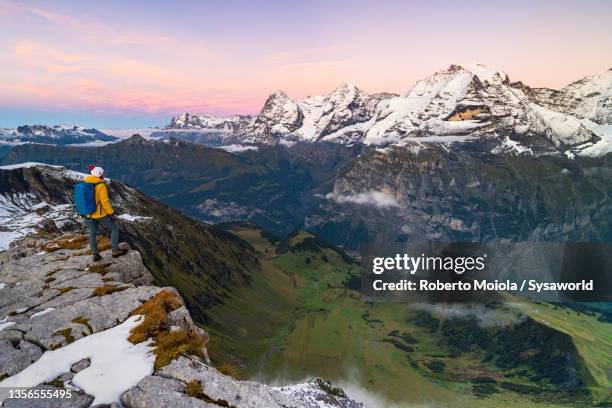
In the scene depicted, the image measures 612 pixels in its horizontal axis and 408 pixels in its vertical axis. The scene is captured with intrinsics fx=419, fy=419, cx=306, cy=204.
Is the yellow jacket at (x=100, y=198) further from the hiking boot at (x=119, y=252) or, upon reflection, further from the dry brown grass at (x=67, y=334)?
the dry brown grass at (x=67, y=334)

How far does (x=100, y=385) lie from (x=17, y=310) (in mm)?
16931

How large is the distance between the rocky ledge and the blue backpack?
22.2 feet

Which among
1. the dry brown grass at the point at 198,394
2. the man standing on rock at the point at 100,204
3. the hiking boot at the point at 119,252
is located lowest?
the hiking boot at the point at 119,252

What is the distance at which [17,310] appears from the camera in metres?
34.0

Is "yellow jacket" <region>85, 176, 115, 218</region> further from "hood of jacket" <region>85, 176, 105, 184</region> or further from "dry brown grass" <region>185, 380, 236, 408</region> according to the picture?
"dry brown grass" <region>185, 380, 236, 408</region>

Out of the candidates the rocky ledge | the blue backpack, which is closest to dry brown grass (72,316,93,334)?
the rocky ledge

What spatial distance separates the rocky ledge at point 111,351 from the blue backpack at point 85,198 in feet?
22.2

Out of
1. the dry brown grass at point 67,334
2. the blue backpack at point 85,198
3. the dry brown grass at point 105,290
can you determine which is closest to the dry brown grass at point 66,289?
the dry brown grass at point 105,290

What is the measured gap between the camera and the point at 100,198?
37312mm

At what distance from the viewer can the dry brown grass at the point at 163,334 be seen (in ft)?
79.6

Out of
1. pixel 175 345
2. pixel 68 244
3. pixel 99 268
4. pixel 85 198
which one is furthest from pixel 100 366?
pixel 68 244

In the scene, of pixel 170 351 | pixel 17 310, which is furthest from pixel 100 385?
pixel 17 310

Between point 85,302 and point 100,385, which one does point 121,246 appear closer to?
point 85,302

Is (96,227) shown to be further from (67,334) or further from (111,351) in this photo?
(111,351)
